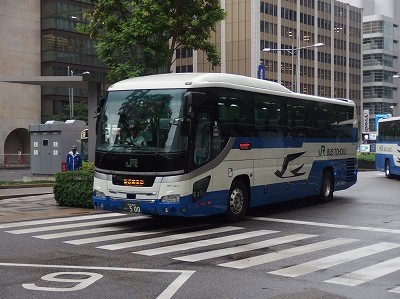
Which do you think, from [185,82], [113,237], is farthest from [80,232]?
[185,82]

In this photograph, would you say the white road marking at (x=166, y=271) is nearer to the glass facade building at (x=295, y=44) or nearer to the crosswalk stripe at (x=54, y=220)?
the crosswalk stripe at (x=54, y=220)

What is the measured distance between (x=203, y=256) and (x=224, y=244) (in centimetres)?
139

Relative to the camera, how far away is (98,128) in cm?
1469

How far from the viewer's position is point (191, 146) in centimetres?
1381

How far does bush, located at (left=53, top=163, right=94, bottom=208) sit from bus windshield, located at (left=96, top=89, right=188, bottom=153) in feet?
14.2

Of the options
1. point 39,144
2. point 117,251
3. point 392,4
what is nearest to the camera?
point 117,251

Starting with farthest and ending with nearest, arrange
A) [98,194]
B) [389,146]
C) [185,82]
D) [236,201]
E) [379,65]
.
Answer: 1. [379,65]
2. [389,146]
3. [236,201]
4. [98,194]
5. [185,82]

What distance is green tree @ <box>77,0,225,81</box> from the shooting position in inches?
922

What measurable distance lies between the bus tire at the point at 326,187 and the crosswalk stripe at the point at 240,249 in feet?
22.8

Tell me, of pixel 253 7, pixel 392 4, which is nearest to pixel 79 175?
pixel 253 7

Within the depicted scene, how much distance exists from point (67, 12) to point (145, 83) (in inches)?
2406

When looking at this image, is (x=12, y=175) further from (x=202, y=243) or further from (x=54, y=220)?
(x=202, y=243)

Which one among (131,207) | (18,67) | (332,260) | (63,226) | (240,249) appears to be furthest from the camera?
(18,67)

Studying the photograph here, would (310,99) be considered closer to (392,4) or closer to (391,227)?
(391,227)
